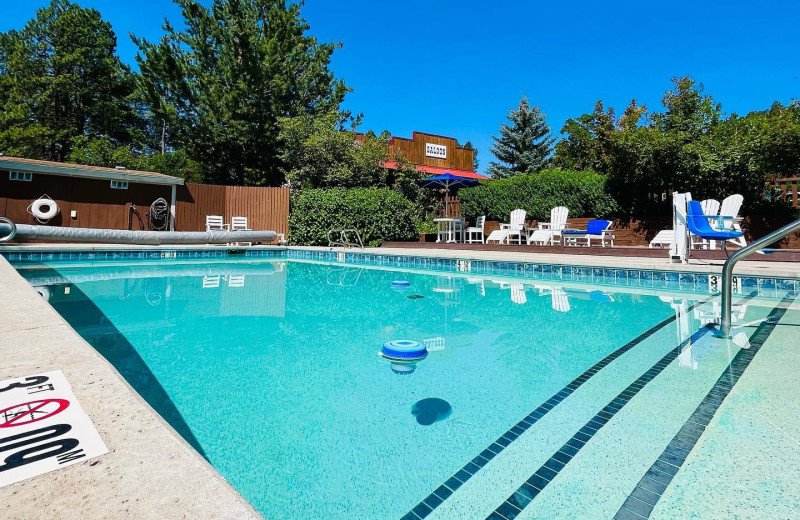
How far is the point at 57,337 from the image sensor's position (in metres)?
1.77

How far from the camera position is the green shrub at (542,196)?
38.0 ft

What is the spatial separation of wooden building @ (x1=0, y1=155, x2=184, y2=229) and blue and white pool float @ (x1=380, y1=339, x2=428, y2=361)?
13.4 meters

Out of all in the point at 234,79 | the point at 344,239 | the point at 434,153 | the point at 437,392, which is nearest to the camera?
the point at 437,392

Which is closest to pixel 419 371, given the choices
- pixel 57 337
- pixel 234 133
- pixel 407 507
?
pixel 407 507

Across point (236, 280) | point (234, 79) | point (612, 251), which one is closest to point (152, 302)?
point (236, 280)

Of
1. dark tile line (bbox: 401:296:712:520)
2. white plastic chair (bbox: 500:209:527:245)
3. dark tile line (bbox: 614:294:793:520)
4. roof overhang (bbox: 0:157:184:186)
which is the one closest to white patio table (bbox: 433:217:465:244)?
white plastic chair (bbox: 500:209:527:245)

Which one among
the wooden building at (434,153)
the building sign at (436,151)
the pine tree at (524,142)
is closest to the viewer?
the wooden building at (434,153)

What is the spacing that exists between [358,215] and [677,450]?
11.7m

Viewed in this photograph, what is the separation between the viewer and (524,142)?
81.9 feet

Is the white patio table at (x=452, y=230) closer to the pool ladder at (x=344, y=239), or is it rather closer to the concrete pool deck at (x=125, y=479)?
the pool ladder at (x=344, y=239)

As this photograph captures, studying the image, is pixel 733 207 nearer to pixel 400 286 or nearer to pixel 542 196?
pixel 542 196

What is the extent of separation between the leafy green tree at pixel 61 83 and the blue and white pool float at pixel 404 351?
75.7ft

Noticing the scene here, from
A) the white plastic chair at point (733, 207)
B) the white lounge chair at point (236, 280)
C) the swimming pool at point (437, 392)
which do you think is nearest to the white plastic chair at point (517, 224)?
the white plastic chair at point (733, 207)

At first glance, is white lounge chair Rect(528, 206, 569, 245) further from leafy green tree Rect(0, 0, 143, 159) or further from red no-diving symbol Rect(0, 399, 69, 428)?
leafy green tree Rect(0, 0, 143, 159)
